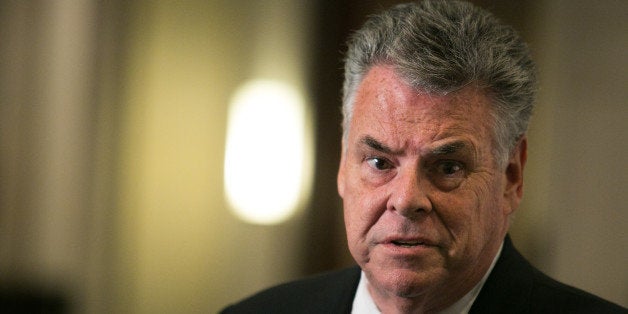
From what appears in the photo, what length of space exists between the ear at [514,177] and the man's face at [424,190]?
6 cm

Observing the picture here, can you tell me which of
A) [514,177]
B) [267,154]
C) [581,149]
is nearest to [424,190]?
[514,177]

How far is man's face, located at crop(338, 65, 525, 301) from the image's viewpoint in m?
2.03

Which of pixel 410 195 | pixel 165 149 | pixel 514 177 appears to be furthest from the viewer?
pixel 165 149

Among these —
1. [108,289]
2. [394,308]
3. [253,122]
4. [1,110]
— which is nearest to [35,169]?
[1,110]

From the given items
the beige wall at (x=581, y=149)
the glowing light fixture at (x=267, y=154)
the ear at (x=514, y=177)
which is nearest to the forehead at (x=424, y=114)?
the ear at (x=514, y=177)

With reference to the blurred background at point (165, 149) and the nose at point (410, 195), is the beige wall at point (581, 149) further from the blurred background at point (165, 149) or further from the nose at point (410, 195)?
the nose at point (410, 195)

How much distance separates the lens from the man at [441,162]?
6.69 feet

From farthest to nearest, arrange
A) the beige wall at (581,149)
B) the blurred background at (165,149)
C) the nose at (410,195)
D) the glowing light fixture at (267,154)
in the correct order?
the glowing light fixture at (267,154) < the blurred background at (165,149) < the beige wall at (581,149) < the nose at (410,195)

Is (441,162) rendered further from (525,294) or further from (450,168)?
(525,294)

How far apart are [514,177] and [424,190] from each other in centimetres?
30

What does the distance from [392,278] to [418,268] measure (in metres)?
0.06

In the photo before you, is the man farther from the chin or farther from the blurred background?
the blurred background

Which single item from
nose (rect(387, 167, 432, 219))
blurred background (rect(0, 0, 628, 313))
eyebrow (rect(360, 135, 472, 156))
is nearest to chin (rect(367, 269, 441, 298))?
nose (rect(387, 167, 432, 219))

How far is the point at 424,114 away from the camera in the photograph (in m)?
2.05
